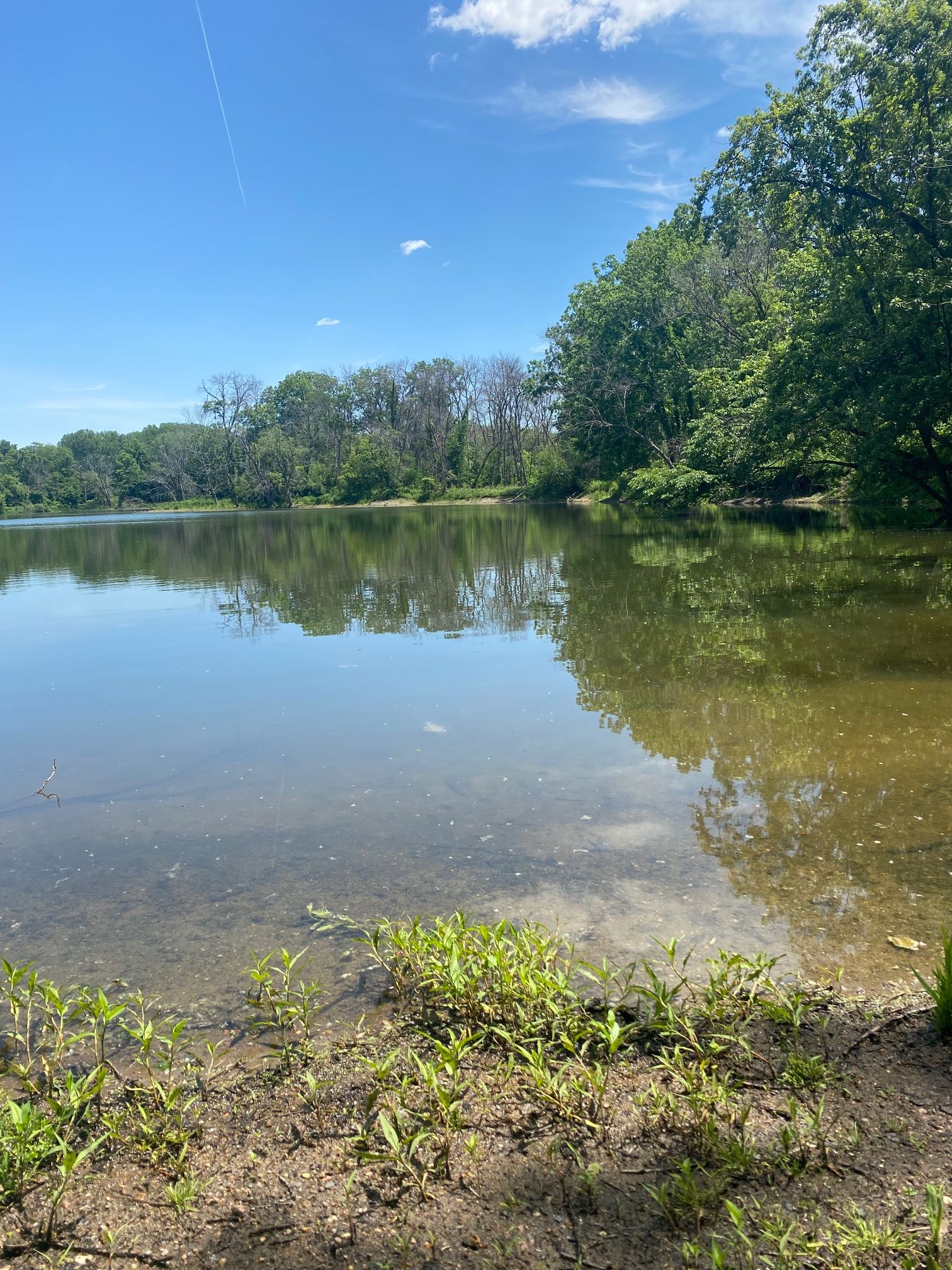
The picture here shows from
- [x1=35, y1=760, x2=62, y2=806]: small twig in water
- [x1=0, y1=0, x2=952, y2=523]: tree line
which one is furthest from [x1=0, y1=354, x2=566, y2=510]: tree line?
[x1=35, y1=760, x2=62, y2=806]: small twig in water

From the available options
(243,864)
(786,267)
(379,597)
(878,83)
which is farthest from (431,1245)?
(786,267)

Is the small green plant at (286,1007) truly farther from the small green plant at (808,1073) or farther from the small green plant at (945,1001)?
the small green plant at (945,1001)

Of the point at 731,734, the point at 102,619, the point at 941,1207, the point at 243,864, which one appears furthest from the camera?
the point at 102,619

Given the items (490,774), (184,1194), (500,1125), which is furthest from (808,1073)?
(490,774)

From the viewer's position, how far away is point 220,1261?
7.39ft

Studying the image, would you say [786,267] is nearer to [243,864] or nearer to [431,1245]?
[243,864]

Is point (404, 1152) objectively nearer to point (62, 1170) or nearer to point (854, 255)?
point (62, 1170)

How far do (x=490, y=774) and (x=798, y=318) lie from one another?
20987mm

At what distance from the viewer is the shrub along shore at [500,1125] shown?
2.26 meters

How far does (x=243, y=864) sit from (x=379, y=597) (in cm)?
1243

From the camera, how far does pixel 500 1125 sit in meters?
2.73

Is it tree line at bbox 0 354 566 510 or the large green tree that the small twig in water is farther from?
tree line at bbox 0 354 566 510

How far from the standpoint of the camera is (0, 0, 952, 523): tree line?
18500 millimetres

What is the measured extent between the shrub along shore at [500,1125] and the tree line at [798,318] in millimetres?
19949
